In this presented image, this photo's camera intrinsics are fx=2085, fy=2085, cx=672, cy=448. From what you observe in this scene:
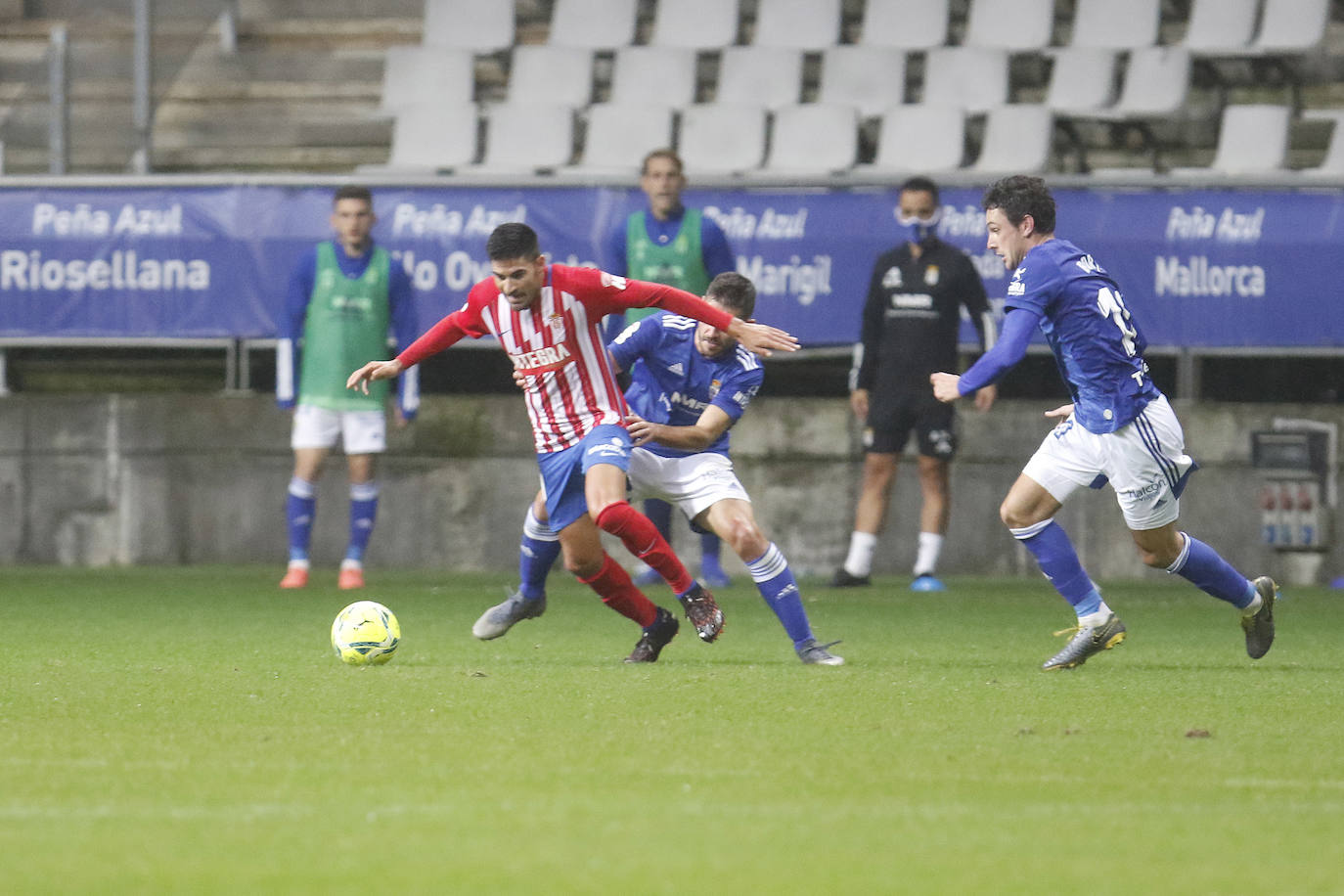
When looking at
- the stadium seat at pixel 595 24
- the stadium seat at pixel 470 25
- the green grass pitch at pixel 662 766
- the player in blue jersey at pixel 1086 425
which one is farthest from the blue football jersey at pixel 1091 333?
the stadium seat at pixel 470 25

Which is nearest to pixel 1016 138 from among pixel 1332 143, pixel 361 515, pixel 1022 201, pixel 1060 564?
pixel 1332 143

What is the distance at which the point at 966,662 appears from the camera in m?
7.84

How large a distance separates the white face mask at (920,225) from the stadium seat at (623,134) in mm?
3784

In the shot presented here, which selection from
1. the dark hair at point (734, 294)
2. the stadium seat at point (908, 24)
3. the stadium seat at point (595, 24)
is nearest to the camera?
the dark hair at point (734, 294)

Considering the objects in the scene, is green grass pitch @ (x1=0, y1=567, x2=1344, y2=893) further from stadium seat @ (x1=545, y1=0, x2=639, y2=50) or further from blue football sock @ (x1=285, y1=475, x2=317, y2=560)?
stadium seat @ (x1=545, y1=0, x2=639, y2=50)

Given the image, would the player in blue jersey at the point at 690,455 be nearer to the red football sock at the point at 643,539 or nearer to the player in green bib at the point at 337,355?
the red football sock at the point at 643,539

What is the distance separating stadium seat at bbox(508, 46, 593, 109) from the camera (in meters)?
15.9

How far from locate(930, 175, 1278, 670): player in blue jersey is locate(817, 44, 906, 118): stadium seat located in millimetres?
8199

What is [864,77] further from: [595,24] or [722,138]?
[595,24]

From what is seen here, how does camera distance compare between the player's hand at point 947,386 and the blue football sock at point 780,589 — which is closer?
the player's hand at point 947,386

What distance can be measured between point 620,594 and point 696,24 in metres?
9.37

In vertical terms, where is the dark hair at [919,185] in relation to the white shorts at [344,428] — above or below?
above

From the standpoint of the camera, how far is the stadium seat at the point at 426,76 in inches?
627

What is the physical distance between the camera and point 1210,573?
7559 millimetres
